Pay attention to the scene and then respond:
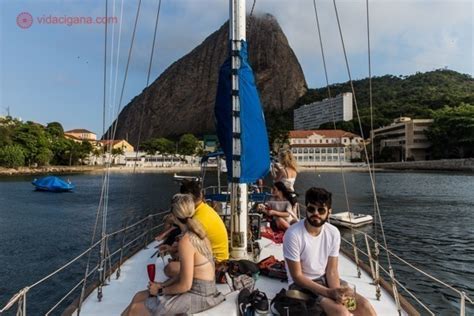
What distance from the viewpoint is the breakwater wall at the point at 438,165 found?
89.1m

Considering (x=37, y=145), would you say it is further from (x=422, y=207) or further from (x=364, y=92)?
(x=364, y=92)

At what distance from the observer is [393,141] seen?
369 ft

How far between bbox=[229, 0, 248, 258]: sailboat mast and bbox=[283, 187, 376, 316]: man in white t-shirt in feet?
5.88

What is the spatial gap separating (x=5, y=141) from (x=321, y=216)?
104072 mm

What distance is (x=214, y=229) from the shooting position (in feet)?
14.3

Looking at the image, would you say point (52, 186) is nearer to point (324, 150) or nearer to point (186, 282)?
point (186, 282)

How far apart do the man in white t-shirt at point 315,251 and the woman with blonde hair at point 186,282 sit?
0.82 m

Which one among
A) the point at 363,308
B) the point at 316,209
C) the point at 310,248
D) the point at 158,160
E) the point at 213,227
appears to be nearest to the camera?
the point at 363,308

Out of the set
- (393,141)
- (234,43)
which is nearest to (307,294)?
(234,43)

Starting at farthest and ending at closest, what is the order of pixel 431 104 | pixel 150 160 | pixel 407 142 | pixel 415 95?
pixel 415 95, pixel 150 160, pixel 431 104, pixel 407 142

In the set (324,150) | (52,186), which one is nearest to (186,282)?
(52,186)

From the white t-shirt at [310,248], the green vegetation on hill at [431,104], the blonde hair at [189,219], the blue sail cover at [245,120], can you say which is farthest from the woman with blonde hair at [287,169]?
the green vegetation on hill at [431,104]

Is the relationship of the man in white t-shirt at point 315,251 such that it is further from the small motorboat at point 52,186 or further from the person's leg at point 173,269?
the small motorboat at point 52,186

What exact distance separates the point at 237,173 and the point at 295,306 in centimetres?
235
